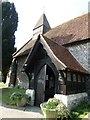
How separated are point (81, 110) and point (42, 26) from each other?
54.5 ft

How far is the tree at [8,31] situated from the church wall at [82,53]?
32.5 feet

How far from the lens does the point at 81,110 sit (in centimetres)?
1045

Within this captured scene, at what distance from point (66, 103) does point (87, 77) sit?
3860 mm

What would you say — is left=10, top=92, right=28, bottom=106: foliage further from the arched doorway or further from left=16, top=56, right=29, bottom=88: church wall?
left=16, top=56, right=29, bottom=88: church wall

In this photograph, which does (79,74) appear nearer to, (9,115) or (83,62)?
(83,62)

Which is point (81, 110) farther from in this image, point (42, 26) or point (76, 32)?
point (42, 26)

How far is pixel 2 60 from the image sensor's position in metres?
22.0

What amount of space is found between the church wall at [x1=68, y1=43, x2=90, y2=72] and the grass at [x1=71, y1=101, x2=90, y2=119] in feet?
9.93

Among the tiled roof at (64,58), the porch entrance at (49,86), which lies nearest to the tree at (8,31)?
the porch entrance at (49,86)

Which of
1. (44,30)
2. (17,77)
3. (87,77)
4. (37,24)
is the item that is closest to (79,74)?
(87,77)

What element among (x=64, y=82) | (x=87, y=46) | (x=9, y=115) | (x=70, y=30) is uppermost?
(x=70, y=30)

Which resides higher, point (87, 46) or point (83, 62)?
point (87, 46)

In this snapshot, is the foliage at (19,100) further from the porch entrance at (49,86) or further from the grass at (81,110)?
the grass at (81,110)

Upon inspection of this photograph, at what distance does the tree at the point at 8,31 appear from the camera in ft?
73.0
